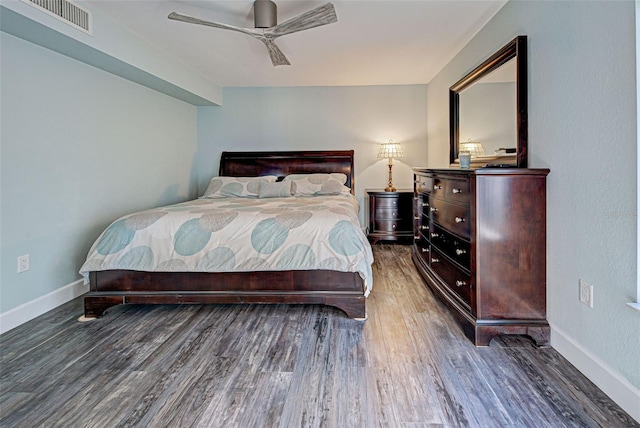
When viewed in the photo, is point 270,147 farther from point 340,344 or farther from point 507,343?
point 507,343

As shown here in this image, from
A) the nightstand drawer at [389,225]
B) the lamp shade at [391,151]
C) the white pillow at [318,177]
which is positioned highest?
the lamp shade at [391,151]

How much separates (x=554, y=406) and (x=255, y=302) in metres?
1.82

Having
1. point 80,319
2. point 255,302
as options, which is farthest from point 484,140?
point 80,319

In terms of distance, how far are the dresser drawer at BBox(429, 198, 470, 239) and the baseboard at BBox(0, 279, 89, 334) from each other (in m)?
3.08

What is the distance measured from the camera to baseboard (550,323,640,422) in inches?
58.2

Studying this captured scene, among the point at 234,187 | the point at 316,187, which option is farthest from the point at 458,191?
the point at 234,187

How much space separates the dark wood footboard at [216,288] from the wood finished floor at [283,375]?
0.13m

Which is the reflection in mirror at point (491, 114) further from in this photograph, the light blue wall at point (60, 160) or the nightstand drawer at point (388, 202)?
the light blue wall at point (60, 160)

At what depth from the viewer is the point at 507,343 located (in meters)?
2.13

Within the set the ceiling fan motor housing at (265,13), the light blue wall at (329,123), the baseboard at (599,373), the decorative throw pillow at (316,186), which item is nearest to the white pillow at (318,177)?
the decorative throw pillow at (316,186)

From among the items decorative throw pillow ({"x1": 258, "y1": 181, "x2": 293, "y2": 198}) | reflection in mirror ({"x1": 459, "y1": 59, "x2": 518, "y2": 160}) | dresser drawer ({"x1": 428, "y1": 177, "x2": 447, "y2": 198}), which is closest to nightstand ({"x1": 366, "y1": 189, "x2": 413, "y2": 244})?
decorative throw pillow ({"x1": 258, "y1": 181, "x2": 293, "y2": 198})

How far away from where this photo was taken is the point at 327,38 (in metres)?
3.33

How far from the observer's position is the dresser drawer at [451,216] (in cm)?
228

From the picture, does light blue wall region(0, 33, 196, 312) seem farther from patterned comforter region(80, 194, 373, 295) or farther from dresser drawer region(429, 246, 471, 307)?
dresser drawer region(429, 246, 471, 307)
